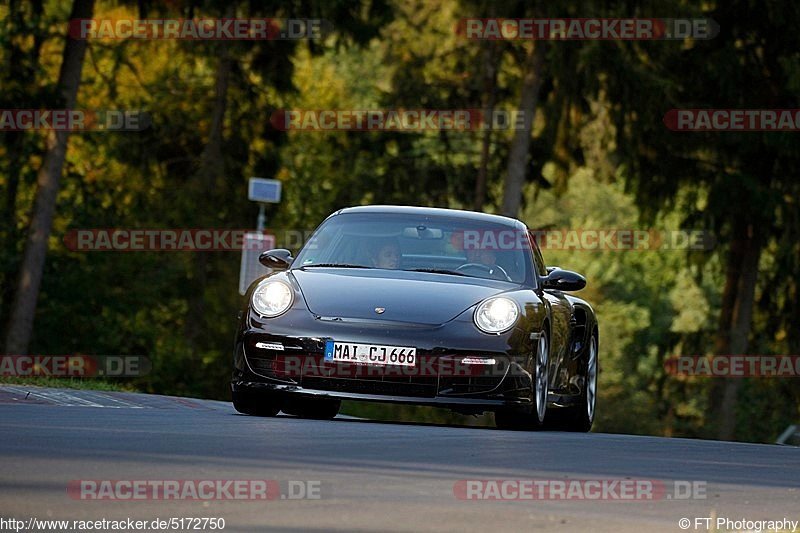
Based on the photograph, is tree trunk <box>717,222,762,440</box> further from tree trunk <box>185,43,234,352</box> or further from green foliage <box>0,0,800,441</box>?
tree trunk <box>185,43,234,352</box>

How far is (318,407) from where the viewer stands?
14680 mm

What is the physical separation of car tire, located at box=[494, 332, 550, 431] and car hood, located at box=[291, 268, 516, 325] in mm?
534

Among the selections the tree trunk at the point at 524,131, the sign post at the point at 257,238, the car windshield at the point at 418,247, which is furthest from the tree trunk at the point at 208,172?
the car windshield at the point at 418,247

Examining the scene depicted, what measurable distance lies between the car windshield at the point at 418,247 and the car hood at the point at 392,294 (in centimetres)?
30

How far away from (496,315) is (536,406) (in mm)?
886

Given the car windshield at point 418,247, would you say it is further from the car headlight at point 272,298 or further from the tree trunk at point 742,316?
the tree trunk at point 742,316

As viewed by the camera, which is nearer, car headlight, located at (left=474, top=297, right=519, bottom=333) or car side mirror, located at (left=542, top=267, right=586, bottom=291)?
car headlight, located at (left=474, top=297, right=519, bottom=333)

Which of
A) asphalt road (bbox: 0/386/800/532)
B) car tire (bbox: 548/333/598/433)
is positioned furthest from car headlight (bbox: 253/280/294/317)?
car tire (bbox: 548/333/598/433)

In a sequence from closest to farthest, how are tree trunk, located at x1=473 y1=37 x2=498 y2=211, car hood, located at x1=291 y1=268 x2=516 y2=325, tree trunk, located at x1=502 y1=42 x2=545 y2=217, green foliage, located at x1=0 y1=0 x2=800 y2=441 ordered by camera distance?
car hood, located at x1=291 y1=268 x2=516 y2=325 → green foliage, located at x1=0 y1=0 x2=800 y2=441 → tree trunk, located at x1=502 y1=42 x2=545 y2=217 → tree trunk, located at x1=473 y1=37 x2=498 y2=211

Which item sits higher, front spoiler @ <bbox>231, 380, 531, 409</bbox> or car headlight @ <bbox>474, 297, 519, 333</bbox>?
car headlight @ <bbox>474, 297, 519, 333</bbox>

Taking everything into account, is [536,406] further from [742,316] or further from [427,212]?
[742,316]

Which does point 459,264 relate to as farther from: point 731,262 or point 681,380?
point 681,380

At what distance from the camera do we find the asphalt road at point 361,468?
24.6 ft

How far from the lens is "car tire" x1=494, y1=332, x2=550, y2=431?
45.0 feet
